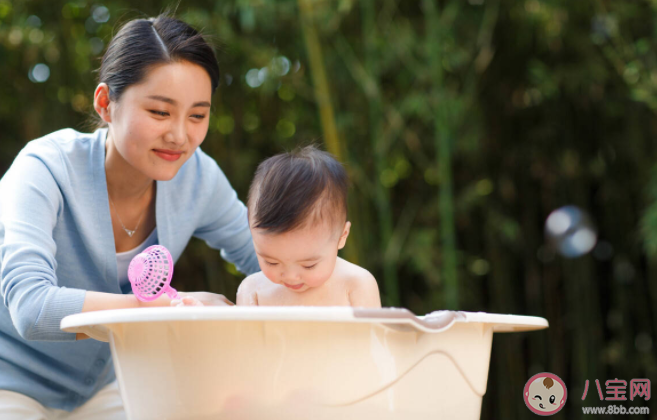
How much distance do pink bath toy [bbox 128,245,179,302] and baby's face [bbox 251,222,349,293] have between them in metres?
0.15

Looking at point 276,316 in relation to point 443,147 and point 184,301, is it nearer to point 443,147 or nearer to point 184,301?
point 184,301

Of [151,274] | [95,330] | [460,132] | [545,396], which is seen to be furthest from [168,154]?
[460,132]

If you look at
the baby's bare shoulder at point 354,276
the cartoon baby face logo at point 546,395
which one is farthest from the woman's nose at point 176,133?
the cartoon baby face logo at point 546,395

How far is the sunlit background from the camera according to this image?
6.69 ft

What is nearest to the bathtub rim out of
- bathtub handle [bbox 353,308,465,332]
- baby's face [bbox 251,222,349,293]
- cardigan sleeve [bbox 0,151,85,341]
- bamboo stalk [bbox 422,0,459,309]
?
bathtub handle [bbox 353,308,465,332]

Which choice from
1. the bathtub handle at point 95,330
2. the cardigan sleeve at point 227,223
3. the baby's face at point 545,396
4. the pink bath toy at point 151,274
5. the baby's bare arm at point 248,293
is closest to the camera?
the bathtub handle at point 95,330

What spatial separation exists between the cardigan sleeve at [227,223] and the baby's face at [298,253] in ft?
1.01

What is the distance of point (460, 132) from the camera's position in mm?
2152

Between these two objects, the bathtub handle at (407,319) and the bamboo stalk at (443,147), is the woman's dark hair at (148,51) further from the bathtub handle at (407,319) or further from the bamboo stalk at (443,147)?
the bamboo stalk at (443,147)

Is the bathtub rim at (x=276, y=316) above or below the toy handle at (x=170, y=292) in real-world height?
below

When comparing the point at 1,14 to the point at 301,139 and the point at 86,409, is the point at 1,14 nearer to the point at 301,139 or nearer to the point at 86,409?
the point at 301,139

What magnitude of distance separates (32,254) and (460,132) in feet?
5.15

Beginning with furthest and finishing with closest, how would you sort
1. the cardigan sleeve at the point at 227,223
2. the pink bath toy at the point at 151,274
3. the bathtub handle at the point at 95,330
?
the cardigan sleeve at the point at 227,223 < the pink bath toy at the point at 151,274 < the bathtub handle at the point at 95,330

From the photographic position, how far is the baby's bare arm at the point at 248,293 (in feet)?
3.78
